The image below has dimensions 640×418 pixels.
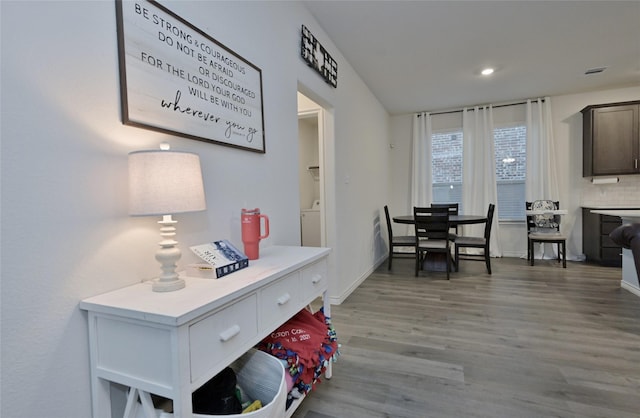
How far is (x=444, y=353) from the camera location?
6.64 feet

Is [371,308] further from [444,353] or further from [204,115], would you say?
[204,115]

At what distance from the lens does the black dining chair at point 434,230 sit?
369 cm

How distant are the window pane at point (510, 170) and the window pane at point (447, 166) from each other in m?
0.61

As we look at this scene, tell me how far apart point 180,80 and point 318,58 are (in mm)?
1613

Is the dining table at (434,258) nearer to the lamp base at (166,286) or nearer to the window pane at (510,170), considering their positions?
the window pane at (510,170)

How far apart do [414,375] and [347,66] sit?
3.13 meters

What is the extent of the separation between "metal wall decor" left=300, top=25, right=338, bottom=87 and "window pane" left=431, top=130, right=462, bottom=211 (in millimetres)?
3188

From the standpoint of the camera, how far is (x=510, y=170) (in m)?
5.06

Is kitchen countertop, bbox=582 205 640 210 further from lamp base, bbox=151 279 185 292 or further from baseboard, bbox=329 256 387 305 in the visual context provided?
lamp base, bbox=151 279 185 292

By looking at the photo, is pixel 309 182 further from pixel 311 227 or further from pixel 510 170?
pixel 510 170

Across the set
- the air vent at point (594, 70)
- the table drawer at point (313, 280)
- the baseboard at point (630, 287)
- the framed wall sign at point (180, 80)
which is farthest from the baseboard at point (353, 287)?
the air vent at point (594, 70)

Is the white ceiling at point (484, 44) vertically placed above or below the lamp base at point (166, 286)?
above

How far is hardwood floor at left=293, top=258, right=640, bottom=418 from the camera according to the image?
1.54 meters

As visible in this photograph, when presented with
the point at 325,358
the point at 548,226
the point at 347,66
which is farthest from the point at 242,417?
the point at 548,226
